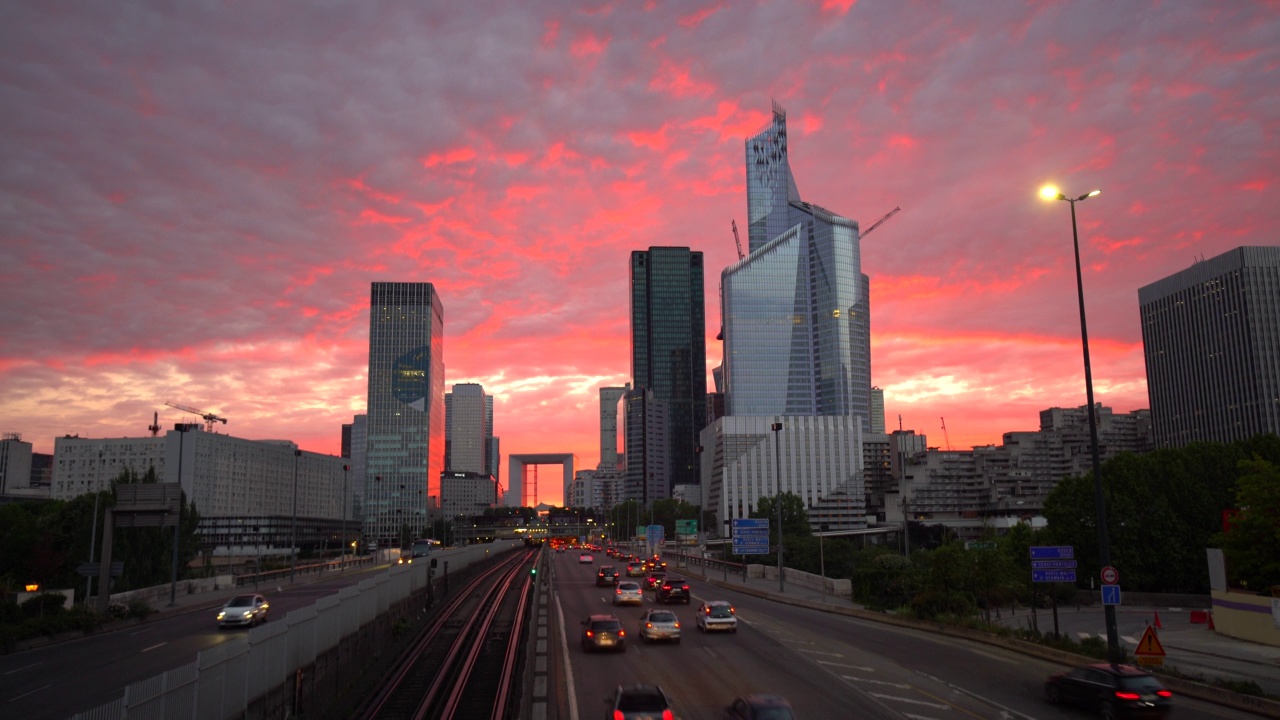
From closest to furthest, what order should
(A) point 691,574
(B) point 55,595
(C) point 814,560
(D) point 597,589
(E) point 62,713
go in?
1. (E) point 62,713
2. (B) point 55,595
3. (D) point 597,589
4. (A) point 691,574
5. (C) point 814,560

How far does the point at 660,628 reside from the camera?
1345 inches

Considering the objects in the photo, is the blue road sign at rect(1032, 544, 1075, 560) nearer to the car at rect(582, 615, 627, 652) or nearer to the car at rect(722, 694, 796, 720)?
the car at rect(582, 615, 627, 652)

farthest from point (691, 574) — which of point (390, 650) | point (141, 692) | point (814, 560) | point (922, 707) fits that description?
point (141, 692)

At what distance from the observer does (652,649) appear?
108ft

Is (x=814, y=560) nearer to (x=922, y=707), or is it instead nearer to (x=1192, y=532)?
(x=1192, y=532)

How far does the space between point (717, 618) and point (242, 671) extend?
23.6 m

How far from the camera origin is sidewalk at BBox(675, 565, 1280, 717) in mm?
23797

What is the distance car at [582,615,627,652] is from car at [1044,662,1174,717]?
15.8 metres

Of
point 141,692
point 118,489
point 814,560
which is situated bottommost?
point 814,560

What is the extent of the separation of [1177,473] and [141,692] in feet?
266

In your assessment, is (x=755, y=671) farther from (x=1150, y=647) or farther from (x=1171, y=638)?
(x=1171, y=638)

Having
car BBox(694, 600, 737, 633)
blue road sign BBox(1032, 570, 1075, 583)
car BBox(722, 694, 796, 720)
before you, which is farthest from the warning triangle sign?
car BBox(694, 600, 737, 633)

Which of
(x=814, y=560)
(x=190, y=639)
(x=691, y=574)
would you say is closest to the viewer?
(x=190, y=639)

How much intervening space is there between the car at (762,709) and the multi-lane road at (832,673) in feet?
11.3
